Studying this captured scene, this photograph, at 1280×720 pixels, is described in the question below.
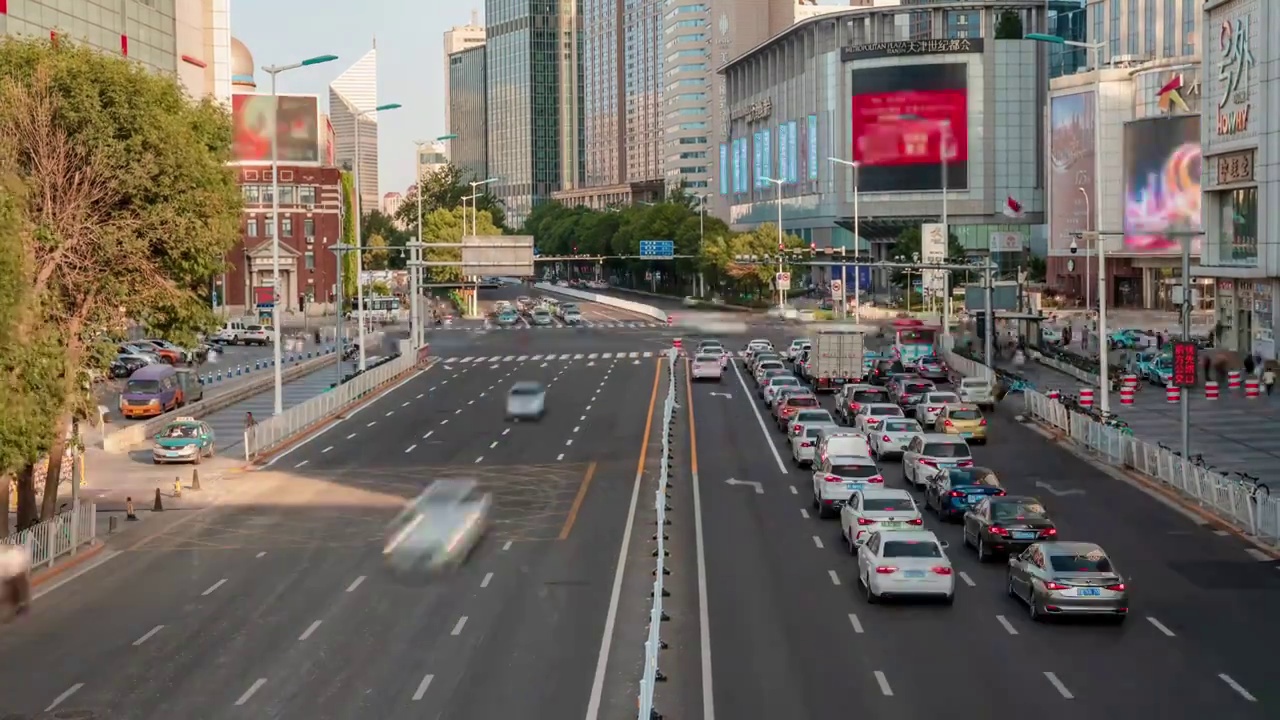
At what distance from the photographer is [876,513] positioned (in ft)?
108

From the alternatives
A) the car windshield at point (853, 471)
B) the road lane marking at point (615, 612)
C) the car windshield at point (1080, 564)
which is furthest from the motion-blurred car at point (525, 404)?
the car windshield at point (1080, 564)

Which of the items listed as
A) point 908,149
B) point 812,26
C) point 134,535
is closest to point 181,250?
point 134,535

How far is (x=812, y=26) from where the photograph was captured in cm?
19125

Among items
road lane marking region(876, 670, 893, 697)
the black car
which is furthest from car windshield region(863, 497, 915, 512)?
road lane marking region(876, 670, 893, 697)

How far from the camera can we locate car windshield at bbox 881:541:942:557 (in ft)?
92.5

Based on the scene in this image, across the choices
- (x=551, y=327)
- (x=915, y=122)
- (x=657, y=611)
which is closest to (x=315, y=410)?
(x=657, y=611)

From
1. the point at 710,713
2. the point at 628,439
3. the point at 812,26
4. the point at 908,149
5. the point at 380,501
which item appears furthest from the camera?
the point at 812,26

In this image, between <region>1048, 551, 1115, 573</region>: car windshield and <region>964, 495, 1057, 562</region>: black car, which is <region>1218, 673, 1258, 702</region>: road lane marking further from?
<region>964, 495, 1057, 562</region>: black car

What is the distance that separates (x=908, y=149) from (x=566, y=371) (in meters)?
98.2

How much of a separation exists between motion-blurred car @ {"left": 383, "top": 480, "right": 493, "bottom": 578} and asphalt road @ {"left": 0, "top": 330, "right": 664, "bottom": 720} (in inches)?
18.4

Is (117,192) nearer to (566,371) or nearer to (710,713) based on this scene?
(710,713)

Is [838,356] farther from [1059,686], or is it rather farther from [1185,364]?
→ [1059,686]

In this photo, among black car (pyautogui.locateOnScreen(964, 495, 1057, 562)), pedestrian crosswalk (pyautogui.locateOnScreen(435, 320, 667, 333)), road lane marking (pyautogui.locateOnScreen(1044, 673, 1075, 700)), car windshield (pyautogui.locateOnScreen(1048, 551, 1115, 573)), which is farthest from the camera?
pedestrian crosswalk (pyautogui.locateOnScreen(435, 320, 667, 333))

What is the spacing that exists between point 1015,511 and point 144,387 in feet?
142
